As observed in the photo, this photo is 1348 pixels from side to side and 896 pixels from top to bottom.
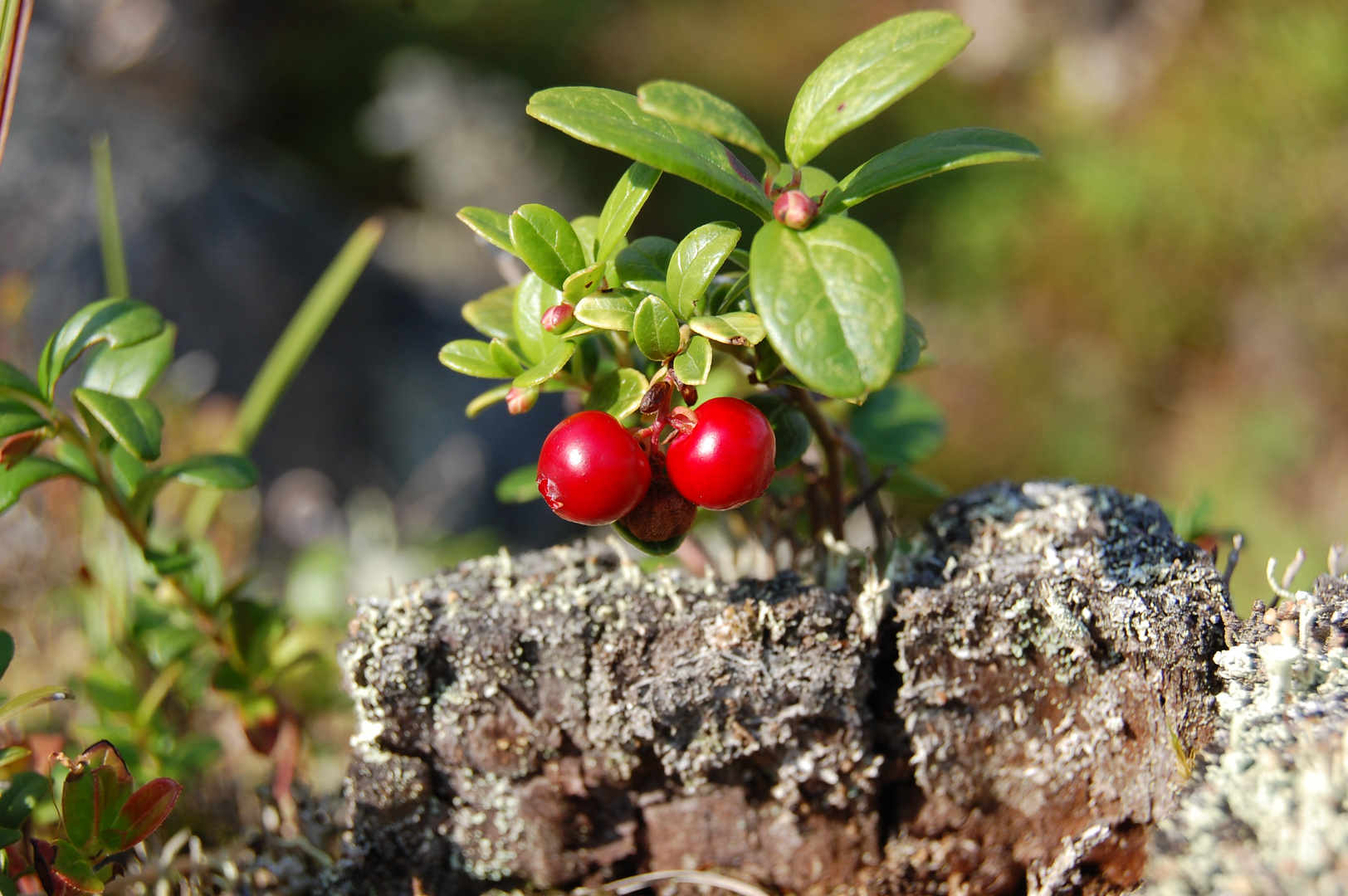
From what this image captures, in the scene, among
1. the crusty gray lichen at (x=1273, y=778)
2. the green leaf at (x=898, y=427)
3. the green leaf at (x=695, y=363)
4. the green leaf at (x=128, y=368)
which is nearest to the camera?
the crusty gray lichen at (x=1273, y=778)

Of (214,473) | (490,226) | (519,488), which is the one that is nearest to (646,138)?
(490,226)

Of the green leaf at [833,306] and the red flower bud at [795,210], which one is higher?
the red flower bud at [795,210]

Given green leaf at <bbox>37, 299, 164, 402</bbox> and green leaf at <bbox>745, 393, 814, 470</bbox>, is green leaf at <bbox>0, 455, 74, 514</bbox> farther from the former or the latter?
green leaf at <bbox>745, 393, 814, 470</bbox>

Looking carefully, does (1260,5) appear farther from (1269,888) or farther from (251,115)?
(1269,888)

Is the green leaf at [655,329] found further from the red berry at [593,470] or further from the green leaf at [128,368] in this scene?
the green leaf at [128,368]

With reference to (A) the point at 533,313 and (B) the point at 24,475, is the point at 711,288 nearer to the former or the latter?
(A) the point at 533,313

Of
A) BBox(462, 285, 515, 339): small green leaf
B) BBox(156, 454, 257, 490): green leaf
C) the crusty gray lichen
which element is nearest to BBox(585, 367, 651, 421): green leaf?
BBox(462, 285, 515, 339): small green leaf

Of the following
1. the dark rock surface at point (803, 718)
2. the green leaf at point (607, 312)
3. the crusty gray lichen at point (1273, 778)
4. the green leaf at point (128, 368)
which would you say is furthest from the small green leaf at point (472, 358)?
the crusty gray lichen at point (1273, 778)
